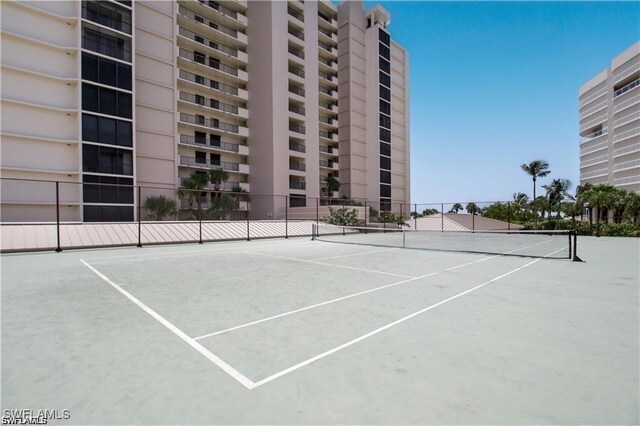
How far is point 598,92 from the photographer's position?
66.6 m

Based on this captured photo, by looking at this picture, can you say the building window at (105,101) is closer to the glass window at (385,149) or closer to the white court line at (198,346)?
the white court line at (198,346)

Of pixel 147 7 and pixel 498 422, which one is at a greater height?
pixel 147 7

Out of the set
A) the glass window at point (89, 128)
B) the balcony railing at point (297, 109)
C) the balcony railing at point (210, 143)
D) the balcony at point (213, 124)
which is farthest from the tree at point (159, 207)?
the balcony railing at point (297, 109)

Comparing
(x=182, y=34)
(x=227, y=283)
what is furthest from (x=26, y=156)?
(x=227, y=283)

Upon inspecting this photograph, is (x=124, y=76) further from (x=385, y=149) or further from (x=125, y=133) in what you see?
(x=385, y=149)

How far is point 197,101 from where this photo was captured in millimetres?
42406

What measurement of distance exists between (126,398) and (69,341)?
6.50ft

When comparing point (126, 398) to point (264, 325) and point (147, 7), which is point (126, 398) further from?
point (147, 7)

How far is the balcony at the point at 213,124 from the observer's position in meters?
41.0

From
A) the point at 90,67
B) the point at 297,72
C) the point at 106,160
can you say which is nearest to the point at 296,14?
the point at 297,72

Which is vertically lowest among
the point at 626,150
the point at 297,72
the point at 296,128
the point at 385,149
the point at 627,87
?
the point at 626,150

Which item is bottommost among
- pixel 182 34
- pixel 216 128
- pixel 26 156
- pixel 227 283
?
pixel 227 283

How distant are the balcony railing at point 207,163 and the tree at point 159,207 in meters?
9.03

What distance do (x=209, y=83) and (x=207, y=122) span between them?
18.6 ft
